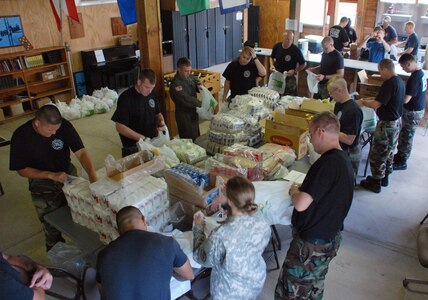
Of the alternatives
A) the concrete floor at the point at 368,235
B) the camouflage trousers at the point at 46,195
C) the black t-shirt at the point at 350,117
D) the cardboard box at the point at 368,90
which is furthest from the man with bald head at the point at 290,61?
the camouflage trousers at the point at 46,195

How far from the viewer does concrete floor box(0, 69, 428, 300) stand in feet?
11.2

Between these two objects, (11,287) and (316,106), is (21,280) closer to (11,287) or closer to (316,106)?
(11,287)

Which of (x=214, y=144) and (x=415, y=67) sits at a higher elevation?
(x=415, y=67)

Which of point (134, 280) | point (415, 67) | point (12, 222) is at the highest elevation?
point (415, 67)

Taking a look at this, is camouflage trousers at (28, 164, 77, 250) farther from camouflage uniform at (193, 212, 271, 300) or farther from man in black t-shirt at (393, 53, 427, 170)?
man in black t-shirt at (393, 53, 427, 170)

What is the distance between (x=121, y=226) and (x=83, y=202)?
80 cm

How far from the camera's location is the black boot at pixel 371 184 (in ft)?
16.0

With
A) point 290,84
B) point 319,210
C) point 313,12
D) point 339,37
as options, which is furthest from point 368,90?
point 313,12

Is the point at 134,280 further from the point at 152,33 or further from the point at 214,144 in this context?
the point at 152,33

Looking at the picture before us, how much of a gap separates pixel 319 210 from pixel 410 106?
340 centimetres

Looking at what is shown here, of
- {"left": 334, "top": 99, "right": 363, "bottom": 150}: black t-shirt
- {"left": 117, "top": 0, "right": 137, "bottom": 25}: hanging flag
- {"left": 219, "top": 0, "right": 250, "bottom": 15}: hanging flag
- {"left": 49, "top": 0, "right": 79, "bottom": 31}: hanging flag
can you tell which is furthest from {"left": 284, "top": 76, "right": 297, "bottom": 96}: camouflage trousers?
{"left": 49, "top": 0, "right": 79, "bottom": 31}: hanging flag

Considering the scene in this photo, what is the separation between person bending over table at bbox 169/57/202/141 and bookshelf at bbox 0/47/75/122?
4668mm

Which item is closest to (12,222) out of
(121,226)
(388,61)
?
(121,226)

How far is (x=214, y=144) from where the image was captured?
12.7 feet
